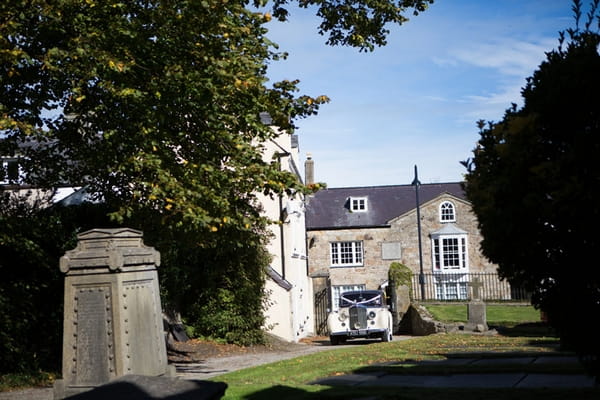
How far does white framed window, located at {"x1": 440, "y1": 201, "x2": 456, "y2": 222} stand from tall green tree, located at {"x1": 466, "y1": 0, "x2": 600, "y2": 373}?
4372 centimetres

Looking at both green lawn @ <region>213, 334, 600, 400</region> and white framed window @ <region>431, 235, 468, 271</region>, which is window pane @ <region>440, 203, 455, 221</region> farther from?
green lawn @ <region>213, 334, 600, 400</region>

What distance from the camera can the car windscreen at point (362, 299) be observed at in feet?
87.0

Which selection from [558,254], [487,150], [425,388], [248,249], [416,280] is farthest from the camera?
[416,280]

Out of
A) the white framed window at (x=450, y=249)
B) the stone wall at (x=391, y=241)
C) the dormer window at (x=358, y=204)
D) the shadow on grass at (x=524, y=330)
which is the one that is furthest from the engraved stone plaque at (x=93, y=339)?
the dormer window at (x=358, y=204)

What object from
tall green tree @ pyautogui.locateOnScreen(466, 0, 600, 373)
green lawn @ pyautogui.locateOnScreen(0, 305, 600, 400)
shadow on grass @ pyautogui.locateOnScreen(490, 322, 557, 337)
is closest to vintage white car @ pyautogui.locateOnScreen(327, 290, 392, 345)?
shadow on grass @ pyautogui.locateOnScreen(490, 322, 557, 337)

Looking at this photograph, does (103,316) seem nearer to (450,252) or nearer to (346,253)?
(346,253)

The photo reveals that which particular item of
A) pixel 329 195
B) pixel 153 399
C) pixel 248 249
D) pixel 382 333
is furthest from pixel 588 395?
pixel 329 195

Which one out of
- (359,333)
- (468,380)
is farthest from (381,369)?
(359,333)

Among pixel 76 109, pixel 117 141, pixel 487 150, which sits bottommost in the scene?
pixel 487 150

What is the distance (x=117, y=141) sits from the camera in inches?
508

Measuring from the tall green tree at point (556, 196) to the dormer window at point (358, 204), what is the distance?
44729 millimetres

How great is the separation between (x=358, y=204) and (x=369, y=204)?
0.81 meters

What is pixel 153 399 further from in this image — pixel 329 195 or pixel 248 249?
pixel 329 195

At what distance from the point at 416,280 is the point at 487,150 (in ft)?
128
